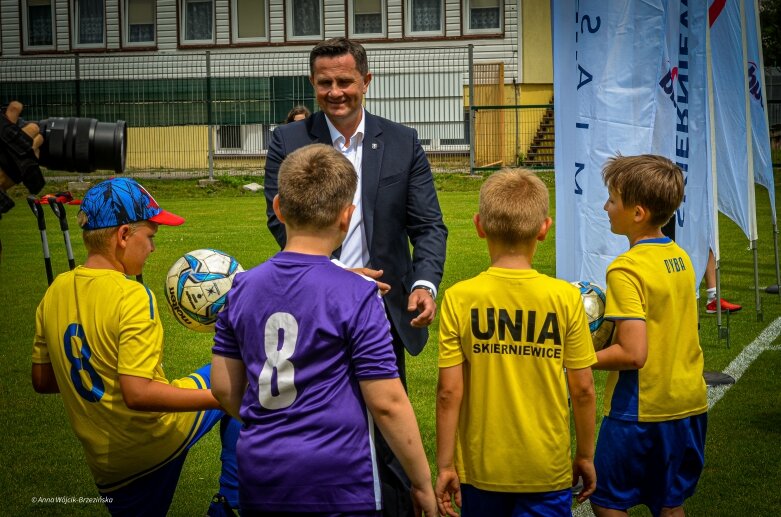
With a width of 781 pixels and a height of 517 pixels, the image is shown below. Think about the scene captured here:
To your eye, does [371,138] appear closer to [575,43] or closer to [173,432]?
[173,432]

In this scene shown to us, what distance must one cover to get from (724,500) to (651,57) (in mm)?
3036

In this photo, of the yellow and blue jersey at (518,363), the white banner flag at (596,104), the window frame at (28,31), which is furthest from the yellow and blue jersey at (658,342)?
the window frame at (28,31)

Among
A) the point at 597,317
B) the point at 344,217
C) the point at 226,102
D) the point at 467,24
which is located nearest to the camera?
the point at 344,217

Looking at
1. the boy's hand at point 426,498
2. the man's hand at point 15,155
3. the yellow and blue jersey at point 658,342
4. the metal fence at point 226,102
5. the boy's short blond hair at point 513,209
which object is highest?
the metal fence at point 226,102

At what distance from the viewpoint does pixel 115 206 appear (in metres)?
4.16

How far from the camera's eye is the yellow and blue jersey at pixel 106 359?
396cm

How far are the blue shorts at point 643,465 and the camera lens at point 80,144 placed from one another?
3.33m

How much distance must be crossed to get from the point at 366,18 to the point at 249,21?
432 cm

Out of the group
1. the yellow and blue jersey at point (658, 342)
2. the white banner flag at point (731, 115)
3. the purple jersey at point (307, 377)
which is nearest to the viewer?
the purple jersey at point (307, 377)

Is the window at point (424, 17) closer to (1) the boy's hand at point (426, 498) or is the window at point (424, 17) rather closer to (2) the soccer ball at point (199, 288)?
(2) the soccer ball at point (199, 288)

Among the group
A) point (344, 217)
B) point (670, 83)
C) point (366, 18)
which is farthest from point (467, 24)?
point (344, 217)

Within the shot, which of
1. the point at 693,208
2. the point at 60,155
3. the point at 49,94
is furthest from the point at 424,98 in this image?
the point at 60,155

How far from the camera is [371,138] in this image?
4.85 meters

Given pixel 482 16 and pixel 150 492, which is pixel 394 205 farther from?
pixel 482 16
